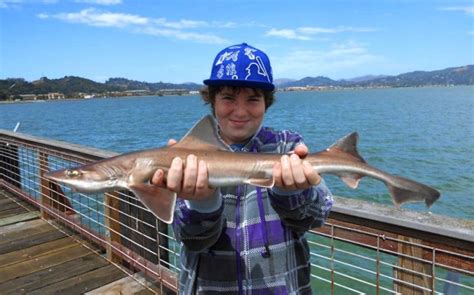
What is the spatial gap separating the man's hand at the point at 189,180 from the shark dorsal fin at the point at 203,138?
15cm

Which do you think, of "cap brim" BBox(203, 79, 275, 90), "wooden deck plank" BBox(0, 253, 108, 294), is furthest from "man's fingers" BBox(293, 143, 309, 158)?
"wooden deck plank" BBox(0, 253, 108, 294)

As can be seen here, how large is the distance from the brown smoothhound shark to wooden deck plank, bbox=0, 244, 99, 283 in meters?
3.21

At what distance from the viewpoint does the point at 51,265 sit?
5219 millimetres

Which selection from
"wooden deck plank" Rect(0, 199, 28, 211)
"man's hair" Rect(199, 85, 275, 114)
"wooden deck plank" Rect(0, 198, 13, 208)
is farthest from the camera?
"wooden deck plank" Rect(0, 198, 13, 208)

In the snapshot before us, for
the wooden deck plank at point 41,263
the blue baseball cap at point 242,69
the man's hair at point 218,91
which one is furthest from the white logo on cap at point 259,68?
the wooden deck plank at point 41,263

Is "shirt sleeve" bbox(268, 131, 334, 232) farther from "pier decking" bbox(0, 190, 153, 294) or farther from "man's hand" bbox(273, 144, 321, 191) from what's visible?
"pier decking" bbox(0, 190, 153, 294)

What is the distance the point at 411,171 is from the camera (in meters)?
16.8

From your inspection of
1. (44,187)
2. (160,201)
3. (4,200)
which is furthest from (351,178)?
(4,200)

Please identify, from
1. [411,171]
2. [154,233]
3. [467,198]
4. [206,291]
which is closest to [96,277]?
[154,233]

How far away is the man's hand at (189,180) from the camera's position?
217 cm

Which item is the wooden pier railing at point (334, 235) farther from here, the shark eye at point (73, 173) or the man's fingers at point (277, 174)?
the shark eye at point (73, 173)

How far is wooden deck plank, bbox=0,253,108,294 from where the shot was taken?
15.4 feet

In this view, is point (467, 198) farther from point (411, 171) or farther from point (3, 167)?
point (3, 167)

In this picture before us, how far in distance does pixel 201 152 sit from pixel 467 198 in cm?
1261
